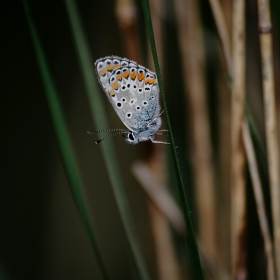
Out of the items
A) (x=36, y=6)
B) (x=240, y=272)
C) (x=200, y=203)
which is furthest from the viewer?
(x=36, y=6)

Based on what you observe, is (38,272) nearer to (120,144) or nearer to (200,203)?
(120,144)

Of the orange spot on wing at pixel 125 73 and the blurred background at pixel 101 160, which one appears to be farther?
the blurred background at pixel 101 160

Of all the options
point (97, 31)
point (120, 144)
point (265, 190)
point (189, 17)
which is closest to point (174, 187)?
point (265, 190)

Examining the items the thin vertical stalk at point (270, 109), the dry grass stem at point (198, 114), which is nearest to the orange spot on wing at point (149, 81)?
the dry grass stem at point (198, 114)

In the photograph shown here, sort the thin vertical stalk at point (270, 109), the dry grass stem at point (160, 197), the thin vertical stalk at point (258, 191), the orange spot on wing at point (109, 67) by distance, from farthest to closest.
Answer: the dry grass stem at point (160, 197), the orange spot on wing at point (109, 67), the thin vertical stalk at point (258, 191), the thin vertical stalk at point (270, 109)

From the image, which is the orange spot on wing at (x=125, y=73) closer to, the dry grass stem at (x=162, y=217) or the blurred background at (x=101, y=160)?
the blurred background at (x=101, y=160)

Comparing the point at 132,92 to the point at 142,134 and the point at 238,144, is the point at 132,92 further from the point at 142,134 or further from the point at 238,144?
the point at 238,144

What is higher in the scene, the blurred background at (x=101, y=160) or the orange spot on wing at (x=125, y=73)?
the orange spot on wing at (x=125, y=73)

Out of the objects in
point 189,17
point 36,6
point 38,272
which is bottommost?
point 38,272

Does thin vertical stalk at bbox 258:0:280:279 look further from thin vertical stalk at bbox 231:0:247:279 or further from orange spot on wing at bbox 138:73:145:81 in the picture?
orange spot on wing at bbox 138:73:145:81
